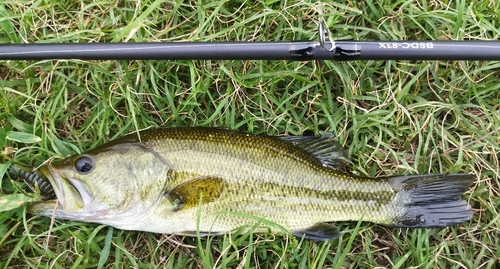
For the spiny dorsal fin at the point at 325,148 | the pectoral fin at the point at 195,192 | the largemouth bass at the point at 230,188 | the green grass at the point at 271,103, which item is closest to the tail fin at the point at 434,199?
the largemouth bass at the point at 230,188

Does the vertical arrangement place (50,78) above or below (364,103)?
above

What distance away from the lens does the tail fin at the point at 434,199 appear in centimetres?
304

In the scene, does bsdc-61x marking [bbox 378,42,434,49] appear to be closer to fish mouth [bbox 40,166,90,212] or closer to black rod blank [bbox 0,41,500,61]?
black rod blank [bbox 0,41,500,61]

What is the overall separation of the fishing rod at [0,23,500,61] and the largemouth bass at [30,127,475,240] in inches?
21.7

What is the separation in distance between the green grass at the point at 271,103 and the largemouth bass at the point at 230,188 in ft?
0.65

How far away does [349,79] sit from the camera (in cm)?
328

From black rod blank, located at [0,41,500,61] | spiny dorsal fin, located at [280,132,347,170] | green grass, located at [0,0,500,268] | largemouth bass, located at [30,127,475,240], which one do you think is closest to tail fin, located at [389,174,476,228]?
largemouth bass, located at [30,127,475,240]

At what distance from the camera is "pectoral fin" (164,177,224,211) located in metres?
2.91

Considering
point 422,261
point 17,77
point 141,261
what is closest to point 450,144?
point 422,261

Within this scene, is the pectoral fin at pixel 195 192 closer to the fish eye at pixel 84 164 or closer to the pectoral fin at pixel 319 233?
the fish eye at pixel 84 164

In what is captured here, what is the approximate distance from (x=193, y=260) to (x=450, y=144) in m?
1.98

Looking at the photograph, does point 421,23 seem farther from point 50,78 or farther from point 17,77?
point 17,77

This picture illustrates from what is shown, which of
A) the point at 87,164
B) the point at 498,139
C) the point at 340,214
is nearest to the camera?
the point at 87,164

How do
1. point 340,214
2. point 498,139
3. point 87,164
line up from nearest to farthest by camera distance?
1. point 87,164
2. point 340,214
3. point 498,139
